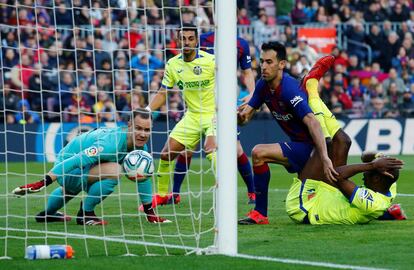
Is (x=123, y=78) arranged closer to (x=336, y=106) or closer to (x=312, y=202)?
(x=336, y=106)

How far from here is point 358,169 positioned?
9.90 m

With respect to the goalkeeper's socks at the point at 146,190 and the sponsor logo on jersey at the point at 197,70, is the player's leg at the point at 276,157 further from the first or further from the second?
the sponsor logo on jersey at the point at 197,70

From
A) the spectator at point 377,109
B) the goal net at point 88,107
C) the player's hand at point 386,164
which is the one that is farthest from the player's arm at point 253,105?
the spectator at point 377,109

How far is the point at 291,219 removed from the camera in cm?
1047

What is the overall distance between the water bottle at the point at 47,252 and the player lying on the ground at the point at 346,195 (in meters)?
3.07

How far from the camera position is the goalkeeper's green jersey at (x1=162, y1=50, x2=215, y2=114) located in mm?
12086

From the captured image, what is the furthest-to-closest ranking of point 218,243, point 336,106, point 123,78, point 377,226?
point 336,106
point 123,78
point 377,226
point 218,243

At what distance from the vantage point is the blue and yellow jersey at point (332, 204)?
9.92 metres

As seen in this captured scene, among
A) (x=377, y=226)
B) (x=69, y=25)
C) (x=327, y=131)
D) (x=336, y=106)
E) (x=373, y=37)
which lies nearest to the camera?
(x=377, y=226)

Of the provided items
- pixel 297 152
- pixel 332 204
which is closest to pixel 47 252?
pixel 332 204

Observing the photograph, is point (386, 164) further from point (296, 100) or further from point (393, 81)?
point (393, 81)

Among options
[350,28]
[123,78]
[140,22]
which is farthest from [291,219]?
[350,28]

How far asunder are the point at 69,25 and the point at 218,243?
14628mm

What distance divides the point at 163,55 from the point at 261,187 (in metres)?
9.44
